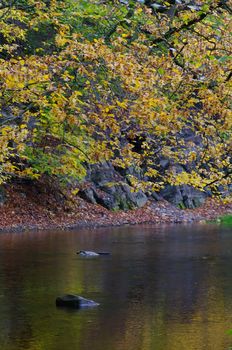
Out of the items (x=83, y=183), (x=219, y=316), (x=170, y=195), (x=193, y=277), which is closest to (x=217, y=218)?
(x=170, y=195)

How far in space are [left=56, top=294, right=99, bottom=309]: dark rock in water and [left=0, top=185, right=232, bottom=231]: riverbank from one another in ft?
47.5

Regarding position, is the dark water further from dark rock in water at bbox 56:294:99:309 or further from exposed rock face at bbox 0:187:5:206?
exposed rock face at bbox 0:187:5:206

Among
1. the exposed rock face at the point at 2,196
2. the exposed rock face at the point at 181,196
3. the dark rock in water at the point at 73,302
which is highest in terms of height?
the dark rock in water at the point at 73,302

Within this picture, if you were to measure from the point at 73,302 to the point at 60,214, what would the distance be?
17.8m

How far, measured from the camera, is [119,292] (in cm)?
1744

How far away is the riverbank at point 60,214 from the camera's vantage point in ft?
104

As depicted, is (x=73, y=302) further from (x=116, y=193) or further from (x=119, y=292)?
(x=116, y=193)

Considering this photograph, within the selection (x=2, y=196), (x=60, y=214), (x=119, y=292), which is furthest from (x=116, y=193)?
(x=119, y=292)

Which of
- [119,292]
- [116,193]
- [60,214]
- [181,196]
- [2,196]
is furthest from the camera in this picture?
[181,196]

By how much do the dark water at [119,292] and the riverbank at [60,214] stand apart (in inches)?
131

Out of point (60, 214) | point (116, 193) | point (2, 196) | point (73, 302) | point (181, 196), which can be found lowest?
point (181, 196)

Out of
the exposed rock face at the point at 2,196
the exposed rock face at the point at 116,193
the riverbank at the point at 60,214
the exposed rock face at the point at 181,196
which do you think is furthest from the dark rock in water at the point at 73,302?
the exposed rock face at the point at 181,196

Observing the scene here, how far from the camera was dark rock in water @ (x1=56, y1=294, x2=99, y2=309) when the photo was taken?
15773 millimetres

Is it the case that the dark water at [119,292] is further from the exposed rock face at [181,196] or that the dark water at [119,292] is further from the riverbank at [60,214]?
the exposed rock face at [181,196]
